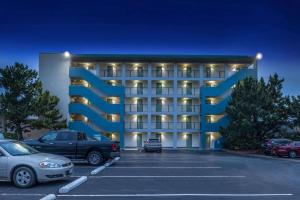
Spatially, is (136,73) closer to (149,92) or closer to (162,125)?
(149,92)

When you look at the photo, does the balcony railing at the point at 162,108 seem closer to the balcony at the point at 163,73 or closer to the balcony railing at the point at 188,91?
the balcony railing at the point at 188,91

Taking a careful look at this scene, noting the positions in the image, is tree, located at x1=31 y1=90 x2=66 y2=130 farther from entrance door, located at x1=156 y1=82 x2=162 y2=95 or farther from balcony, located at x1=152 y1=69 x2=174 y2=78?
balcony, located at x1=152 y1=69 x2=174 y2=78

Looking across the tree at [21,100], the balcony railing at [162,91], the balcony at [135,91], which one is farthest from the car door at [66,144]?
the balcony railing at [162,91]

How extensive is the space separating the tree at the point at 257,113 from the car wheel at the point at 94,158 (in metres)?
26.9

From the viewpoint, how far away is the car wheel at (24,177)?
13.3m

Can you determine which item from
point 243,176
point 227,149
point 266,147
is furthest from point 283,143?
point 243,176

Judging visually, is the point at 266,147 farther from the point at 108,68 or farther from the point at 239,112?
the point at 108,68

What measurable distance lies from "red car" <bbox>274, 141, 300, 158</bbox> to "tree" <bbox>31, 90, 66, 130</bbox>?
25.0 meters

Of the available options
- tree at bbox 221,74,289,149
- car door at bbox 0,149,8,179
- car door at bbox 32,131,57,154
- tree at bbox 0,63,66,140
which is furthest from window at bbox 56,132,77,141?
tree at bbox 221,74,289,149

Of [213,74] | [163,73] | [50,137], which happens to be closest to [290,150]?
[50,137]

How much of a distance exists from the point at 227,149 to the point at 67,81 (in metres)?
22.6

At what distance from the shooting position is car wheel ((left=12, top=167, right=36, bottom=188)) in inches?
523

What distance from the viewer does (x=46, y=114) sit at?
48.5m

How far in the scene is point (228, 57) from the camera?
59.8 m
